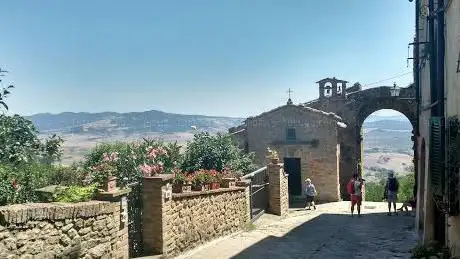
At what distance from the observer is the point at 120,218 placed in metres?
8.26

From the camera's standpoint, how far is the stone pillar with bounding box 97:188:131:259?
7.96 meters

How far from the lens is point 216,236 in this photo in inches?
489

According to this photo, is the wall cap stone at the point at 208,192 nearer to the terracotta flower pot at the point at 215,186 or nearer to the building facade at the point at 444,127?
the terracotta flower pot at the point at 215,186

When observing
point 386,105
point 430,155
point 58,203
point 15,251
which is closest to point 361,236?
point 430,155

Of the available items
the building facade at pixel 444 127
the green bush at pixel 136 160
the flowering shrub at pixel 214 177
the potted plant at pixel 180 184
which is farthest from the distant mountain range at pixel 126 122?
the building facade at pixel 444 127

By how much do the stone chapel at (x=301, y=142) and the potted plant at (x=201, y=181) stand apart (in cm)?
1382

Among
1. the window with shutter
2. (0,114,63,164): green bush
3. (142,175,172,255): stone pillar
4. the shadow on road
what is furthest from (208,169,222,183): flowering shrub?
the window with shutter

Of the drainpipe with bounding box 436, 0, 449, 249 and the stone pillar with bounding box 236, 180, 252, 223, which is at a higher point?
the drainpipe with bounding box 436, 0, 449, 249

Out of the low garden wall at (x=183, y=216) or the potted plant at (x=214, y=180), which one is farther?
the potted plant at (x=214, y=180)

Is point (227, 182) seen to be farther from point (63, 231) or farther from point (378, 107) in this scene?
point (378, 107)

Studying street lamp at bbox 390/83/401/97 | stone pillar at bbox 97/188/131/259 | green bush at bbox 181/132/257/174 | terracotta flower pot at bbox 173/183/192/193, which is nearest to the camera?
stone pillar at bbox 97/188/131/259

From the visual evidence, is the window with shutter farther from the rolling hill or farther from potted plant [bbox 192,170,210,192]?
the rolling hill

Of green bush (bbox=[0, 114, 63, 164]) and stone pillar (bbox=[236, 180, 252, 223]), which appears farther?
stone pillar (bbox=[236, 180, 252, 223])

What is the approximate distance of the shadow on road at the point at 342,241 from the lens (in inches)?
436
